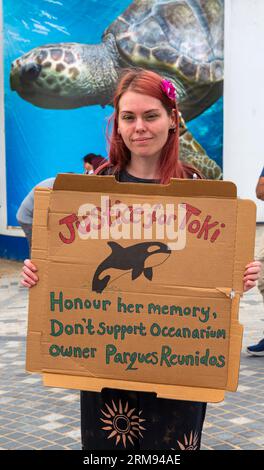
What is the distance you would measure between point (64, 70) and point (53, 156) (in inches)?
59.9

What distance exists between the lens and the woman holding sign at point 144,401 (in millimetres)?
2322

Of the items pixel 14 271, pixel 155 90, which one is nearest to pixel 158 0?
pixel 14 271

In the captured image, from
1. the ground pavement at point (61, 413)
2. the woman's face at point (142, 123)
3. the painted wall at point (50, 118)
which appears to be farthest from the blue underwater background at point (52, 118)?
the woman's face at point (142, 123)

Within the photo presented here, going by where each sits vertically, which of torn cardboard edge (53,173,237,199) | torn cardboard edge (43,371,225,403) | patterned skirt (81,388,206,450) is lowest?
patterned skirt (81,388,206,450)

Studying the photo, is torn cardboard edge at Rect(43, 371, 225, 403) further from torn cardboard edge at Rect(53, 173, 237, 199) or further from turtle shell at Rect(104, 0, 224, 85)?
turtle shell at Rect(104, 0, 224, 85)

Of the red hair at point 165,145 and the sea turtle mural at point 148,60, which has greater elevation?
the sea turtle mural at point 148,60

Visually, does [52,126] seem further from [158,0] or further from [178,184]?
[178,184]

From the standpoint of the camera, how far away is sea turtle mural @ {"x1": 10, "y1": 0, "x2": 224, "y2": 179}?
11461mm

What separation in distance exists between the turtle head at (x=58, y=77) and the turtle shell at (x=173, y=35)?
0.75m

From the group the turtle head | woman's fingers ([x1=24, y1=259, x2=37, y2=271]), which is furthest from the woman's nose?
the turtle head

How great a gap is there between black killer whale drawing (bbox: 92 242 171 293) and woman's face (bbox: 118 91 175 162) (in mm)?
349

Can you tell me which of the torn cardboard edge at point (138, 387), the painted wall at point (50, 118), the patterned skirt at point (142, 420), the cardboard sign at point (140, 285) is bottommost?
the patterned skirt at point (142, 420)

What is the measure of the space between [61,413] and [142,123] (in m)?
2.73

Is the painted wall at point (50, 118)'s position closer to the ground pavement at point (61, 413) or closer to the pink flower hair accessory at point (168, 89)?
the ground pavement at point (61, 413)
